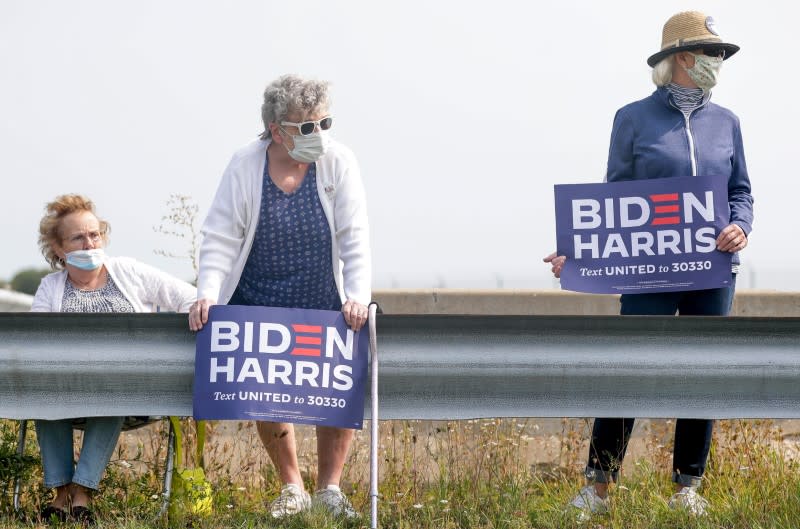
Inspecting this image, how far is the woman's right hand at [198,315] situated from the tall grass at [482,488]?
85 centimetres

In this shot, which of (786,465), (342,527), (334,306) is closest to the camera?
(342,527)

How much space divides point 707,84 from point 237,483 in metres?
3.05

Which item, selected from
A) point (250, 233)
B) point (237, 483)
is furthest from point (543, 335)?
point (237, 483)

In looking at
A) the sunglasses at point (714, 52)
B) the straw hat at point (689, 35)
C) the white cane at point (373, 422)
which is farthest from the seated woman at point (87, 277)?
the sunglasses at point (714, 52)

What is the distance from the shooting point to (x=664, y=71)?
5445 mm

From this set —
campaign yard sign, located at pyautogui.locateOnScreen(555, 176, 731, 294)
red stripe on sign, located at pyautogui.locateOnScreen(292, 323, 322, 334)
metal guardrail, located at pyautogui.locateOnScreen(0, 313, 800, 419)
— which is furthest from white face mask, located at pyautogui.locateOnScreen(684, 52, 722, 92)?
red stripe on sign, located at pyautogui.locateOnScreen(292, 323, 322, 334)

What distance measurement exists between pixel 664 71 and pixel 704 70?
0.19 meters

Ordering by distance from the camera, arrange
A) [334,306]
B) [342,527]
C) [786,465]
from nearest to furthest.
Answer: [342,527] → [334,306] → [786,465]

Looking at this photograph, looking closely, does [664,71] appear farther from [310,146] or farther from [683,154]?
[310,146]

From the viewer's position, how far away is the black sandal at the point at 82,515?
5082 mm

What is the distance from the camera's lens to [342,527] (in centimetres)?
492

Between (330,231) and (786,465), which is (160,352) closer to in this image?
(330,231)

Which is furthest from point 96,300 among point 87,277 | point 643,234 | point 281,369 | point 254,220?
point 643,234

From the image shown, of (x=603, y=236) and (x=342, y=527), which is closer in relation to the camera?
(x=342, y=527)
